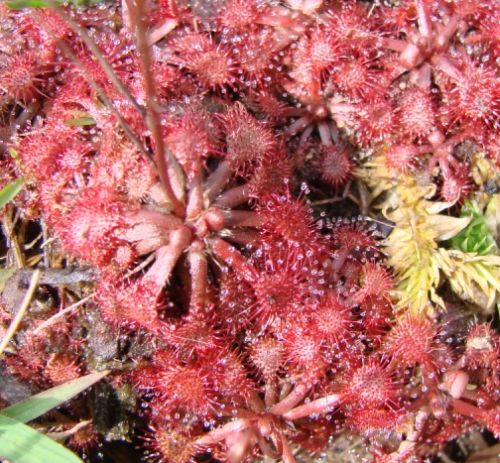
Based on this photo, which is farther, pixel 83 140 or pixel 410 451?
pixel 410 451

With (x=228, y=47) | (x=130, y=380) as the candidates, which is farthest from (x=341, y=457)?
(x=228, y=47)

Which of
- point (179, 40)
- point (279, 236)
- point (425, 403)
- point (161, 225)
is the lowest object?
point (425, 403)

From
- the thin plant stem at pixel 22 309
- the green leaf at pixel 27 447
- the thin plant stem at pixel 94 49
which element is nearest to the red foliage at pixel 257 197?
the thin plant stem at pixel 22 309

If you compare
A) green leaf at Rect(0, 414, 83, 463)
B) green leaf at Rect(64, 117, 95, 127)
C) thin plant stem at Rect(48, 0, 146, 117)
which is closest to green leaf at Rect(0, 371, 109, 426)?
green leaf at Rect(0, 414, 83, 463)

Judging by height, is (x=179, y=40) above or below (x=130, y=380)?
above

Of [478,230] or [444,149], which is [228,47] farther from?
[478,230]

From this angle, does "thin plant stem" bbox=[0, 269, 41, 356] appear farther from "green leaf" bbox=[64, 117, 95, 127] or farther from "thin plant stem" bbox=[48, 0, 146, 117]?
"thin plant stem" bbox=[48, 0, 146, 117]
